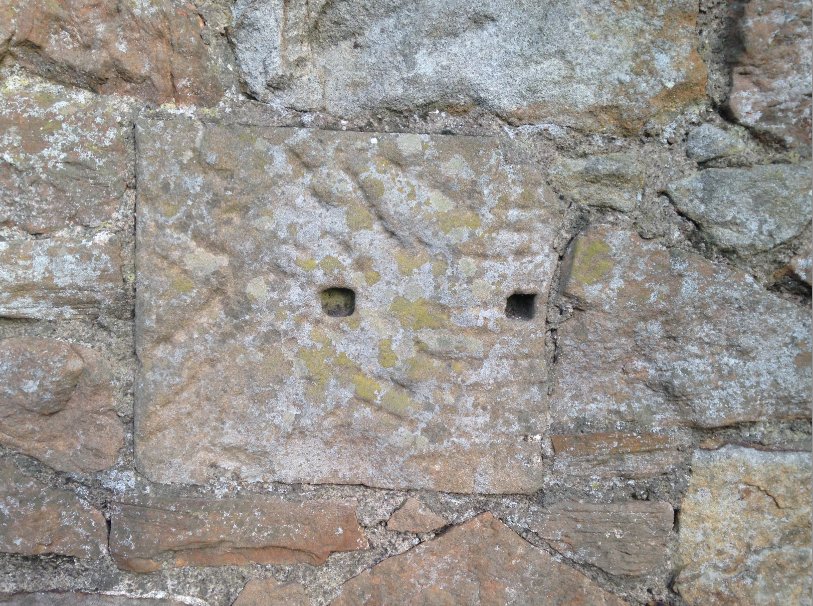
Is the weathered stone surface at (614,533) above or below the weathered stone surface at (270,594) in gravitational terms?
above

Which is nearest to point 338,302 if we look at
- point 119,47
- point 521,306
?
point 521,306

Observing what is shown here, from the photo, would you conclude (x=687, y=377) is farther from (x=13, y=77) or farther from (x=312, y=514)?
(x=13, y=77)

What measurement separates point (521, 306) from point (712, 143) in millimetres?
414

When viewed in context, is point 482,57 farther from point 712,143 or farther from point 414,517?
point 414,517

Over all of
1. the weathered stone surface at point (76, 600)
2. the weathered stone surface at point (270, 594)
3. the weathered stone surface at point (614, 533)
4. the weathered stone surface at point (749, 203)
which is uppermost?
the weathered stone surface at point (749, 203)

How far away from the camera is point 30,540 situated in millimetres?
1137

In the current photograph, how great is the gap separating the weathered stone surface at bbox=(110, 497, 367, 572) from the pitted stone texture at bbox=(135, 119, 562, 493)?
54 mm

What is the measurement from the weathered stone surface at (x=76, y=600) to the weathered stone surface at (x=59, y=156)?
2.07 feet

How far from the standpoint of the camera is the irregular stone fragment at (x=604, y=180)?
111 centimetres

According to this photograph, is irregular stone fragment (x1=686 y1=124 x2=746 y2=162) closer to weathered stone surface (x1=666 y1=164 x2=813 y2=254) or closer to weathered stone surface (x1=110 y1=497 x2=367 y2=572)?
weathered stone surface (x1=666 y1=164 x2=813 y2=254)

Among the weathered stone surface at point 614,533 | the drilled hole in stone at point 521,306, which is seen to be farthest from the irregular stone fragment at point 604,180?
the weathered stone surface at point 614,533

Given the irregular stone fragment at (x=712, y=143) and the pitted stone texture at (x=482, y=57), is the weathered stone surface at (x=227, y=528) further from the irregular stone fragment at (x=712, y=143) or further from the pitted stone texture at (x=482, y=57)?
the irregular stone fragment at (x=712, y=143)

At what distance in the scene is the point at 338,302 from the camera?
113 centimetres

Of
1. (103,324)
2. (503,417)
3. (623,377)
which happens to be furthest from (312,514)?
(623,377)
